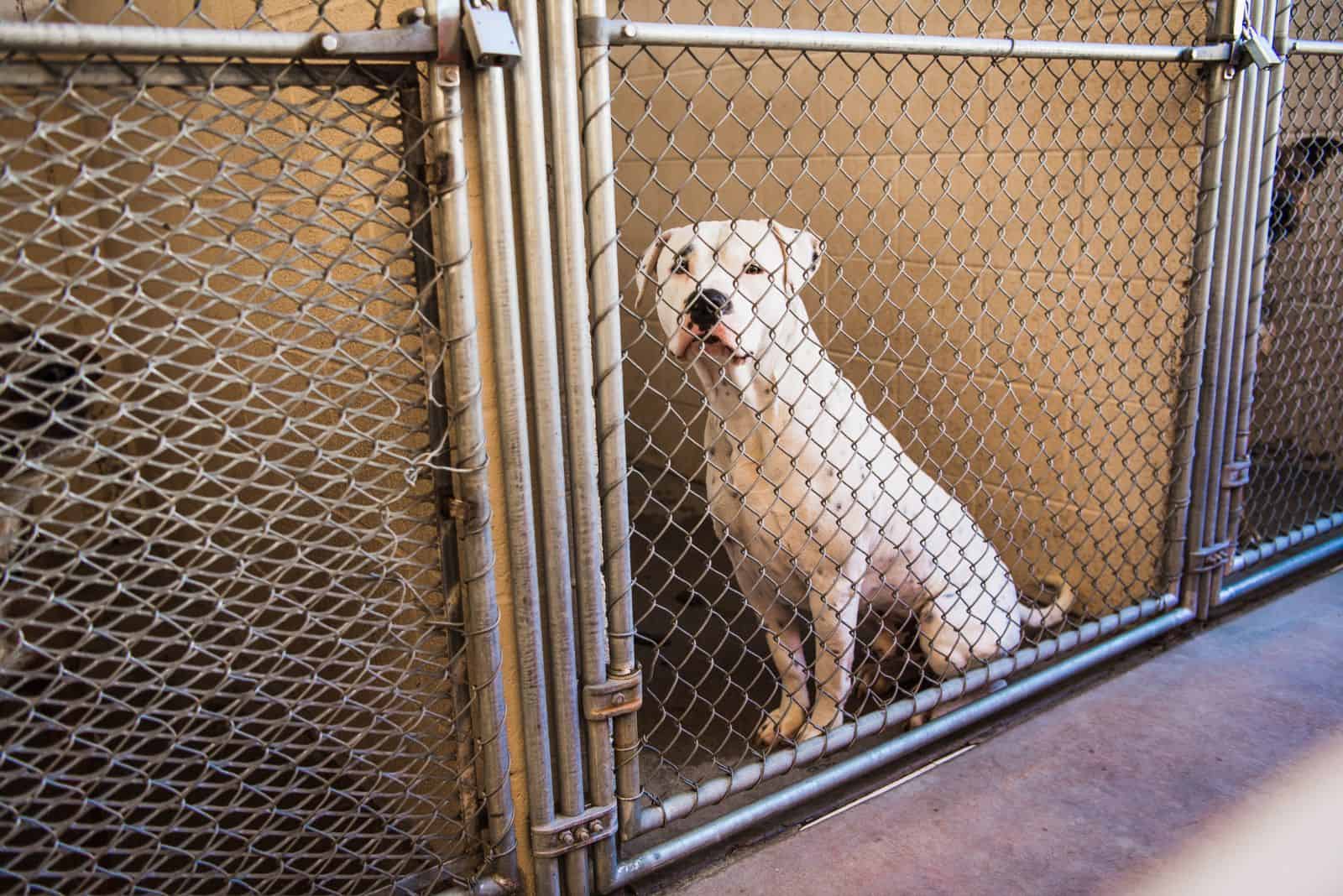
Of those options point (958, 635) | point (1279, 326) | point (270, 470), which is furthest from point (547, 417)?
point (1279, 326)

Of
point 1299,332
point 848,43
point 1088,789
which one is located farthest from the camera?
point 1299,332

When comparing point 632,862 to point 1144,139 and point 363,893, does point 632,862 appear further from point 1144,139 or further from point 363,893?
point 1144,139

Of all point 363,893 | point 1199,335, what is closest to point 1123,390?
point 1199,335

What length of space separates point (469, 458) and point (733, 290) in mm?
910

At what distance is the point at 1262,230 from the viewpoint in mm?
2920

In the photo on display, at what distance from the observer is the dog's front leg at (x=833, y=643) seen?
2.51 meters

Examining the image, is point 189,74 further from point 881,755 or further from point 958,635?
point 958,635

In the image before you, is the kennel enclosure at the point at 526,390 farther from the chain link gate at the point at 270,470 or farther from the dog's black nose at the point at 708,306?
the dog's black nose at the point at 708,306

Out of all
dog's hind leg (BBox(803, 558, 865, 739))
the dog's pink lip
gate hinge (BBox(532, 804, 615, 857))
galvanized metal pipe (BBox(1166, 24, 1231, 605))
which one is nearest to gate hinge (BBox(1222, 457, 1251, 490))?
galvanized metal pipe (BBox(1166, 24, 1231, 605))

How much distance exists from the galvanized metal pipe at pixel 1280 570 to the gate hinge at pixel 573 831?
2.08 metres

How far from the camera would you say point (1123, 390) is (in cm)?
310

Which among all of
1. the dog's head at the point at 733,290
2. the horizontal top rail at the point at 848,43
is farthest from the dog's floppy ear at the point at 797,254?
the horizontal top rail at the point at 848,43

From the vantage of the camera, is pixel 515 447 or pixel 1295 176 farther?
pixel 1295 176

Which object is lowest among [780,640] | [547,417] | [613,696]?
[780,640]
